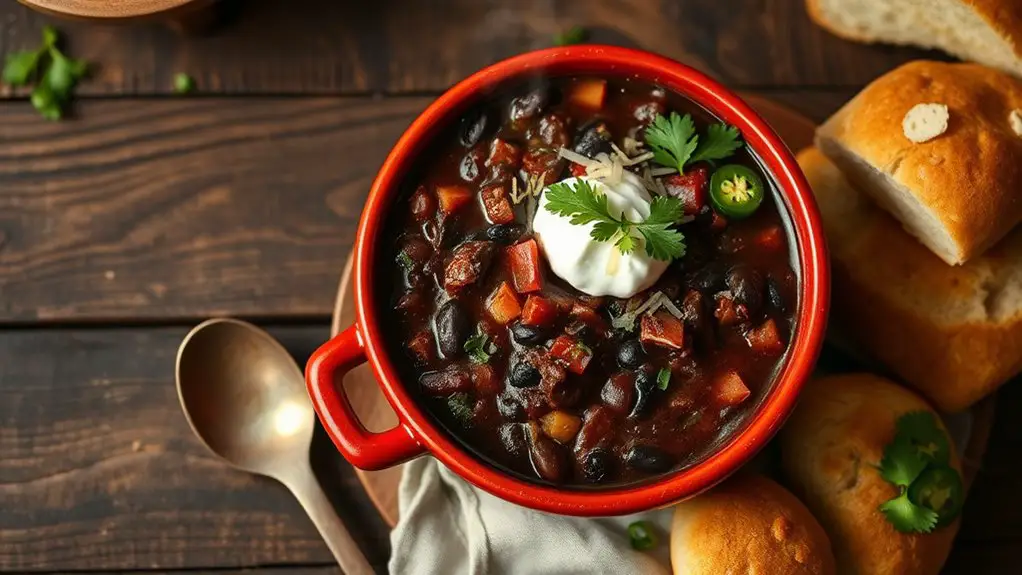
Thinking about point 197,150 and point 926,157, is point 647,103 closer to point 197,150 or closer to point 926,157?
point 926,157

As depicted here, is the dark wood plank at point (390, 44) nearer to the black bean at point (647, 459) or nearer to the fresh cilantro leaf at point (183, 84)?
the fresh cilantro leaf at point (183, 84)

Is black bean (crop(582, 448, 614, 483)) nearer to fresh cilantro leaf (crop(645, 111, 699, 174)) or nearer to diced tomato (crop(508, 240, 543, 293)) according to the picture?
diced tomato (crop(508, 240, 543, 293))

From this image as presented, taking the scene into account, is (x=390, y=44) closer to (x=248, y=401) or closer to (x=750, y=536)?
(x=248, y=401)

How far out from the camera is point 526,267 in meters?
2.37

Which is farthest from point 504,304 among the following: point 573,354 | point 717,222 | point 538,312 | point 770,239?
point 770,239

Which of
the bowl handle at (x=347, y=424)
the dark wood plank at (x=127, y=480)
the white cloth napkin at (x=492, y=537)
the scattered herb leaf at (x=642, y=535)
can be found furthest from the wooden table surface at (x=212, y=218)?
the scattered herb leaf at (x=642, y=535)

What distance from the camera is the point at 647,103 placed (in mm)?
2480

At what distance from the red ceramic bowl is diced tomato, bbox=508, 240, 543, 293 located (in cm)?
33

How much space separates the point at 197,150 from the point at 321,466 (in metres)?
1.05

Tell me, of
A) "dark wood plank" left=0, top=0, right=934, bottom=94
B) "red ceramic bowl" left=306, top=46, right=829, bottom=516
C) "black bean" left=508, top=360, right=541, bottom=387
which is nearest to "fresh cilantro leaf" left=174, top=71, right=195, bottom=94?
"dark wood plank" left=0, top=0, right=934, bottom=94

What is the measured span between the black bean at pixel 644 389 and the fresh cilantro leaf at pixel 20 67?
2.15 m

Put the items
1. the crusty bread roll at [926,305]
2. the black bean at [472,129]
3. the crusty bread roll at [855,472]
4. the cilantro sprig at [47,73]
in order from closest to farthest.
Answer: the black bean at [472,129] < the crusty bread roll at [855,472] < the crusty bread roll at [926,305] < the cilantro sprig at [47,73]

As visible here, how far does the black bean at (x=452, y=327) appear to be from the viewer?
2.33 meters

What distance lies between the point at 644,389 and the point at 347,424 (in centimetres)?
71
